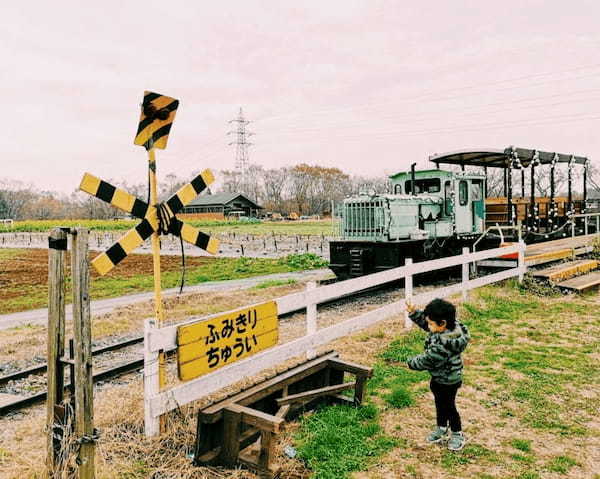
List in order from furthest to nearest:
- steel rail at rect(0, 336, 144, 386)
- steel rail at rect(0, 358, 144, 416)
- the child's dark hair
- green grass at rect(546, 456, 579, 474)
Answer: steel rail at rect(0, 336, 144, 386)
steel rail at rect(0, 358, 144, 416)
the child's dark hair
green grass at rect(546, 456, 579, 474)

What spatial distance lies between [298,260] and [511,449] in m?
18.9

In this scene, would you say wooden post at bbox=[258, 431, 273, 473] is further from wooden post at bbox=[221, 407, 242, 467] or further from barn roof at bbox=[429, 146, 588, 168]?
barn roof at bbox=[429, 146, 588, 168]

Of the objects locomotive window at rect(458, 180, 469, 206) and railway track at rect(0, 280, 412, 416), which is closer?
railway track at rect(0, 280, 412, 416)

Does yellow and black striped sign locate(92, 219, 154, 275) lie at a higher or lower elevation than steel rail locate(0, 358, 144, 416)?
higher

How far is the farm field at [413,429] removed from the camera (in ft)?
12.3

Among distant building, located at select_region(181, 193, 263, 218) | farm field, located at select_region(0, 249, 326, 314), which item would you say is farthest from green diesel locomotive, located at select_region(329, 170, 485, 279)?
distant building, located at select_region(181, 193, 263, 218)

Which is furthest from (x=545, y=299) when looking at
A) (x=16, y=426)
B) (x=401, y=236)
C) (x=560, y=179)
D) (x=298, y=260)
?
(x=560, y=179)

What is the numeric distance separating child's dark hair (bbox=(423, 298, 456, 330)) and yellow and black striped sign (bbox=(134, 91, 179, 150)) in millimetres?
2543

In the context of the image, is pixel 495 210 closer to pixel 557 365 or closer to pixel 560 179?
pixel 557 365

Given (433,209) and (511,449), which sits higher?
(433,209)

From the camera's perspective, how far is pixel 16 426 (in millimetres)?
5145

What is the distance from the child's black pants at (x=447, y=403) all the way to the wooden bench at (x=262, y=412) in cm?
84

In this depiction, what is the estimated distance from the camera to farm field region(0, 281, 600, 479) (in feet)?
12.3

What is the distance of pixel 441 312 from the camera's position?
3.99 meters
